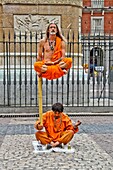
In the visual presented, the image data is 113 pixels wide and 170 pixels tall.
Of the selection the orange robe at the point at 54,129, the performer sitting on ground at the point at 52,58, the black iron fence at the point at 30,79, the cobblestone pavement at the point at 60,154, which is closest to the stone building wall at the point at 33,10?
the black iron fence at the point at 30,79

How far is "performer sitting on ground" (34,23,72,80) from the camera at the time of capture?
7.64 metres

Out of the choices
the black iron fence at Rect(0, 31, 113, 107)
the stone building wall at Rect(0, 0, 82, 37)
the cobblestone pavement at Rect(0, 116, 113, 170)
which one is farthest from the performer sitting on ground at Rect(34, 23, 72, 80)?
the stone building wall at Rect(0, 0, 82, 37)

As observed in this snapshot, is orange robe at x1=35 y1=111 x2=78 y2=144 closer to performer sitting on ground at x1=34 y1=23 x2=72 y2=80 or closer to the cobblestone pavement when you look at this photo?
the cobblestone pavement

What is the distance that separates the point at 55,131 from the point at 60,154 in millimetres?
487

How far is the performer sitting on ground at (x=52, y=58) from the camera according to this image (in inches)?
301

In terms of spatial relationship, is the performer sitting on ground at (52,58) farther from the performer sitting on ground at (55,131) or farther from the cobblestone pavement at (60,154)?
the cobblestone pavement at (60,154)

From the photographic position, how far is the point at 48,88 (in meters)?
14.1

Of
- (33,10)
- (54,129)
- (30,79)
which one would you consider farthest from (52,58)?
(33,10)

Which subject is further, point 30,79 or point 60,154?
point 30,79

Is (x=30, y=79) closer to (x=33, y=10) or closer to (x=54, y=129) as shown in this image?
(x=33, y=10)

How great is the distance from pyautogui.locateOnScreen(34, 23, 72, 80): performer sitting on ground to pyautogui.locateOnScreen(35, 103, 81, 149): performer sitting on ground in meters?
0.67

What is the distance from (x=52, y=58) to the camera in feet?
25.7

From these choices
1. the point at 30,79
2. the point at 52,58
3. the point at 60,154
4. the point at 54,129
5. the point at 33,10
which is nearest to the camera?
the point at 60,154

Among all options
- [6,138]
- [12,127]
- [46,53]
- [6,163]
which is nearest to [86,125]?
[12,127]
